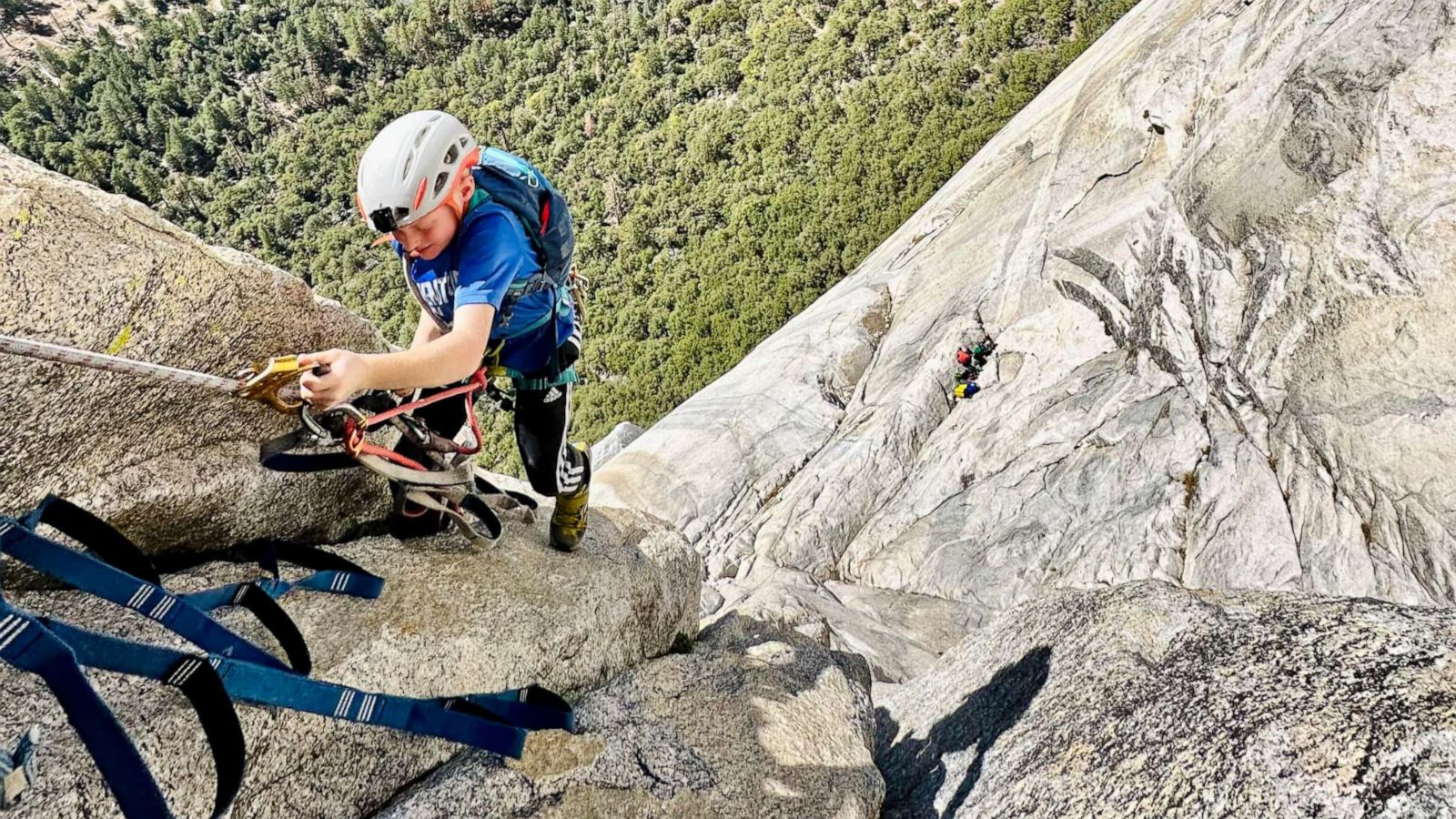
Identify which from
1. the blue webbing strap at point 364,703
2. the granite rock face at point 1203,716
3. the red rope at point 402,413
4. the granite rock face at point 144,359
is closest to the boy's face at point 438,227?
the red rope at point 402,413

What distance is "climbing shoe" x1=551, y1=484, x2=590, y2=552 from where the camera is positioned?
19.5ft

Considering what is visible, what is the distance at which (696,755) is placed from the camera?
4.46 m

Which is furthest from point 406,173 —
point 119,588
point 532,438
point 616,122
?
point 616,122

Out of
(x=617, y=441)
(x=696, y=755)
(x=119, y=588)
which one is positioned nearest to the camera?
(x=119, y=588)

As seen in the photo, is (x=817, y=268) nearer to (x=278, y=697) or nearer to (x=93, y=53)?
(x=278, y=697)

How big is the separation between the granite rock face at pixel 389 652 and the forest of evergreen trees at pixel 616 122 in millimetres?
20738

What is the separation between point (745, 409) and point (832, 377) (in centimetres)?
304

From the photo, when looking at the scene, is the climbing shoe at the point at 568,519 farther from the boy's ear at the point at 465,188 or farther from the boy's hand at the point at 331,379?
the boy's hand at the point at 331,379

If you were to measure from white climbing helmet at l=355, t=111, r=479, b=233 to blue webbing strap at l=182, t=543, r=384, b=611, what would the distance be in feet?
6.96

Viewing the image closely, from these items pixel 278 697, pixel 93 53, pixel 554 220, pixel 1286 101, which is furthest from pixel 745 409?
pixel 93 53

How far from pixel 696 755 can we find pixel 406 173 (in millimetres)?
3754

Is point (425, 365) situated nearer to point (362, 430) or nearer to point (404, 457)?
point (362, 430)

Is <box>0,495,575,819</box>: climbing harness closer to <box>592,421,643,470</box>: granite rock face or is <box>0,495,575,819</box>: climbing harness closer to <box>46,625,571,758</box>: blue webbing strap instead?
<box>46,625,571,758</box>: blue webbing strap

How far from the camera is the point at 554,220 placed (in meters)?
4.63
